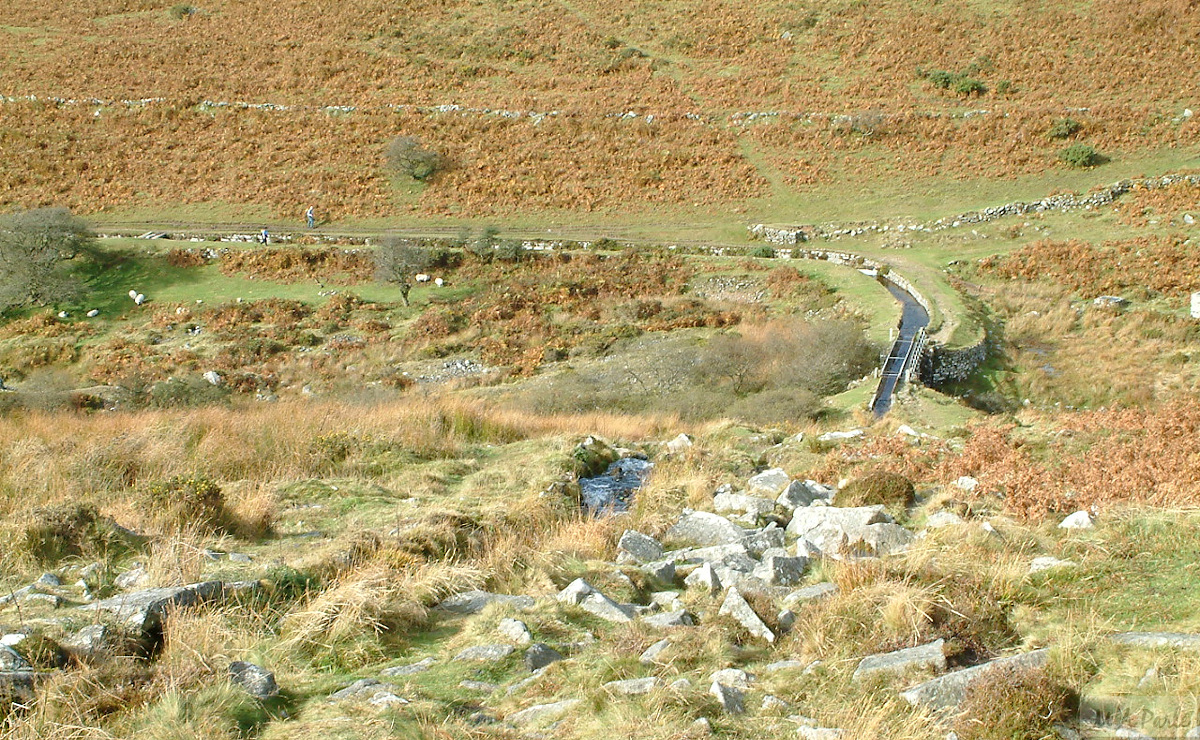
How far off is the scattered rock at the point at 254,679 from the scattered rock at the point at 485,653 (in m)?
1.16

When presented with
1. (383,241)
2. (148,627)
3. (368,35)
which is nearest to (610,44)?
(368,35)

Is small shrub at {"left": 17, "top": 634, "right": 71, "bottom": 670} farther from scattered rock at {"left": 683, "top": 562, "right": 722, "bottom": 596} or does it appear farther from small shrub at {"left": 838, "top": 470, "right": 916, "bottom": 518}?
small shrub at {"left": 838, "top": 470, "right": 916, "bottom": 518}

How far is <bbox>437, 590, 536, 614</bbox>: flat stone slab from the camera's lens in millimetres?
6832

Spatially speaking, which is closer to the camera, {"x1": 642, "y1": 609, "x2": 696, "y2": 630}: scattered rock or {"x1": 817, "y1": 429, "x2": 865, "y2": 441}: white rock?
{"x1": 642, "y1": 609, "x2": 696, "y2": 630}: scattered rock

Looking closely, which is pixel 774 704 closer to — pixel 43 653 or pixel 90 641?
pixel 90 641

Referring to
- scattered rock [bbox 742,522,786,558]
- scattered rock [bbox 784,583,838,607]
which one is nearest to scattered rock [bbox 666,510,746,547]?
scattered rock [bbox 742,522,786,558]

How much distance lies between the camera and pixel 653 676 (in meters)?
5.32

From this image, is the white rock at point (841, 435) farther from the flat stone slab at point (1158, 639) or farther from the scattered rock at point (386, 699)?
the scattered rock at point (386, 699)

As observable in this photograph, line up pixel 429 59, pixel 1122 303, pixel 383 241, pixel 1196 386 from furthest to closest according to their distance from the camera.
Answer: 1. pixel 429 59
2. pixel 383 241
3. pixel 1122 303
4. pixel 1196 386

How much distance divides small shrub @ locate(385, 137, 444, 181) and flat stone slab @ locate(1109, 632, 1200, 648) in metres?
47.5

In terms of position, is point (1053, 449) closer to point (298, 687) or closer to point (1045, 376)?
point (298, 687)

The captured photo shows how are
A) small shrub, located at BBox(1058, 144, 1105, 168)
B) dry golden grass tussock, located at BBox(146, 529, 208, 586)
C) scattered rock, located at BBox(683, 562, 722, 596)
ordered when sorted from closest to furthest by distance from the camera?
dry golden grass tussock, located at BBox(146, 529, 208, 586)
scattered rock, located at BBox(683, 562, 722, 596)
small shrub, located at BBox(1058, 144, 1105, 168)

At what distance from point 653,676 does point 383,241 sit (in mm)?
36290

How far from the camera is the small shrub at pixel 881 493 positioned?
1006cm
